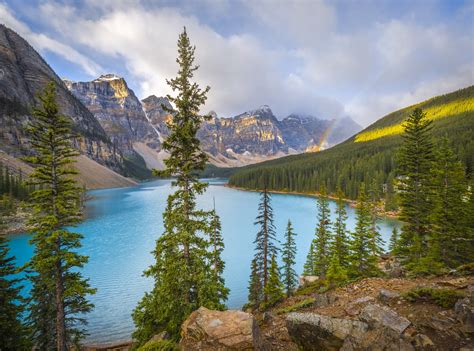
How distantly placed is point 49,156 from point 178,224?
7.76 metres

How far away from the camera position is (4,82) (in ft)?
511

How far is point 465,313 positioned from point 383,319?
2040 millimetres

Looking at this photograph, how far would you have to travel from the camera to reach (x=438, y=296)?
24.8 ft

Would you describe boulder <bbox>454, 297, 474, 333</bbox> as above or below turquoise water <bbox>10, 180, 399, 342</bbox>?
above

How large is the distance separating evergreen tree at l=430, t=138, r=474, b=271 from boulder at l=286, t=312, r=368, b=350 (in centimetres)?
1207

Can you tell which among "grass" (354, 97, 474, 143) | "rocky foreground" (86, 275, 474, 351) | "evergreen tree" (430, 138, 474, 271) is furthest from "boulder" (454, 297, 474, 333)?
"grass" (354, 97, 474, 143)

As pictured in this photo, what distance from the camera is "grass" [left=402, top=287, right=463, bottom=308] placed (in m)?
7.26

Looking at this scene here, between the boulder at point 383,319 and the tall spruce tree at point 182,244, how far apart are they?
6.73 m

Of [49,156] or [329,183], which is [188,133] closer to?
[49,156]

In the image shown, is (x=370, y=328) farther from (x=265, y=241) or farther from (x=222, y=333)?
(x=265, y=241)

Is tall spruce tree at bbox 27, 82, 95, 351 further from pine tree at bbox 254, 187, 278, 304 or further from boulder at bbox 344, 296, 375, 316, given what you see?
pine tree at bbox 254, 187, 278, 304

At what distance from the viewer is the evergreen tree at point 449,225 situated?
15695 mm

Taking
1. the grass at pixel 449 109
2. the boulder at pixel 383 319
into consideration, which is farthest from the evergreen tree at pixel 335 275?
the grass at pixel 449 109

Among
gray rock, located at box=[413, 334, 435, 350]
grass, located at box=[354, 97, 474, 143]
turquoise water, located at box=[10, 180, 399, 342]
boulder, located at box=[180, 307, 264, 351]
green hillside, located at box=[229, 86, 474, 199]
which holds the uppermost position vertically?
grass, located at box=[354, 97, 474, 143]
